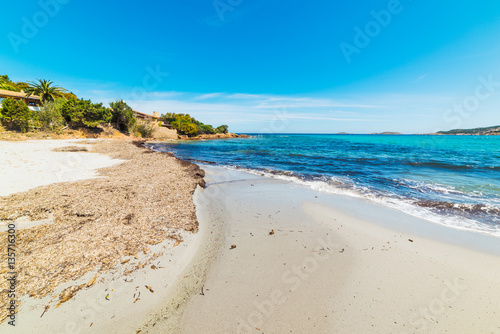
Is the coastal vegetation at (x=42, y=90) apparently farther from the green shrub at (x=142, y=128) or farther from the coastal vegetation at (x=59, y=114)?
the green shrub at (x=142, y=128)

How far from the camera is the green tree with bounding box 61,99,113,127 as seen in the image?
116ft

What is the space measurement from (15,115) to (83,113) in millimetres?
12222

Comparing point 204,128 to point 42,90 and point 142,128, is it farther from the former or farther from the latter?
point 42,90

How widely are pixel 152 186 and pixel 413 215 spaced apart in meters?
11.6

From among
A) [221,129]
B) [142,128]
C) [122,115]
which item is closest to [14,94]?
[122,115]

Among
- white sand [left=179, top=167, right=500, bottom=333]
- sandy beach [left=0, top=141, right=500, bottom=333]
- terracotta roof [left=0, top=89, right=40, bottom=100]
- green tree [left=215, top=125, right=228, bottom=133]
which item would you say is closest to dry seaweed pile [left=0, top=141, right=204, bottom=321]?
sandy beach [left=0, top=141, right=500, bottom=333]

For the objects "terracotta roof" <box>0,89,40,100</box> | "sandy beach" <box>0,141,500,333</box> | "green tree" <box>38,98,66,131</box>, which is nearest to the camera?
"sandy beach" <box>0,141,500,333</box>

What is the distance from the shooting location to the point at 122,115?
45.8m

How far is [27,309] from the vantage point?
108 inches

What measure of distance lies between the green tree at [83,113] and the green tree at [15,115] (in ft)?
25.1

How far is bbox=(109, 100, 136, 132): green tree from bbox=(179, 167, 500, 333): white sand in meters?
52.3

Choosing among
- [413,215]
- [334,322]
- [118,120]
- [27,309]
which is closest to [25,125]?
[118,120]

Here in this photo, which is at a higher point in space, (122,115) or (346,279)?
(122,115)

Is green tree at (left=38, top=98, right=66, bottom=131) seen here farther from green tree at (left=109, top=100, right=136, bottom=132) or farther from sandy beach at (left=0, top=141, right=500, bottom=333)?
sandy beach at (left=0, top=141, right=500, bottom=333)
